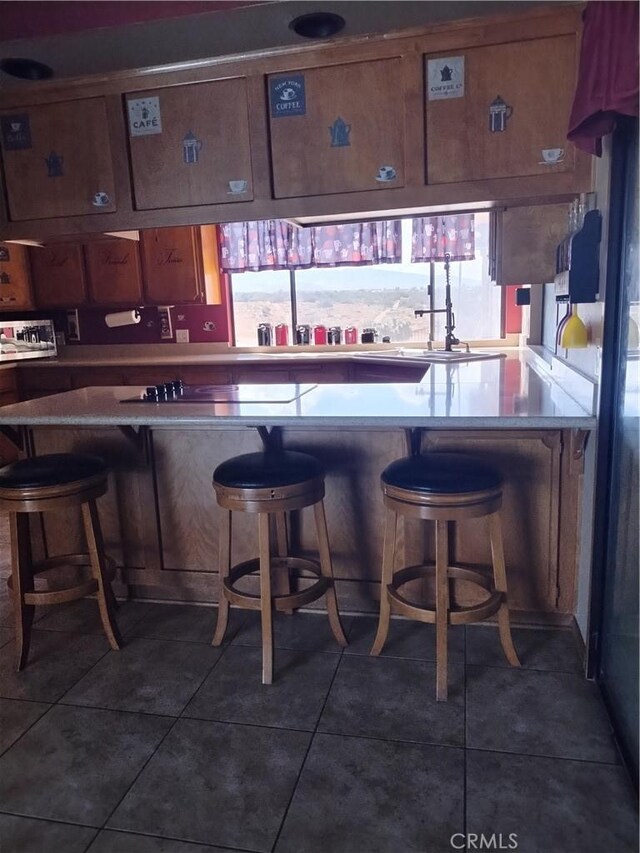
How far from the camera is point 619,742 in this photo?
170 centimetres

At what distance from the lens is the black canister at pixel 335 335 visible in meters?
5.14

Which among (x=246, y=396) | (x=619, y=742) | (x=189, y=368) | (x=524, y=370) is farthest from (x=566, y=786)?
(x=189, y=368)

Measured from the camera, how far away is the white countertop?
6.16ft

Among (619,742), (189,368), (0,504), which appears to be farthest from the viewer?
(189,368)


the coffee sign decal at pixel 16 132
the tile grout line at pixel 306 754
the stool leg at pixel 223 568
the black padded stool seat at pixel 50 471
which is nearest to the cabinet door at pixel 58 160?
the coffee sign decal at pixel 16 132

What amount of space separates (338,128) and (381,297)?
284 cm

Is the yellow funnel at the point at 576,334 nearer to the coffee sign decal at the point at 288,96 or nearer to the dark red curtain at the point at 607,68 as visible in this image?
the dark red curtain at the point at 607,68

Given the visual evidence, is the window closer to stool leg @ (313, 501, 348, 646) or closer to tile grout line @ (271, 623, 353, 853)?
stool leg @ (313, 501, 348, 646)

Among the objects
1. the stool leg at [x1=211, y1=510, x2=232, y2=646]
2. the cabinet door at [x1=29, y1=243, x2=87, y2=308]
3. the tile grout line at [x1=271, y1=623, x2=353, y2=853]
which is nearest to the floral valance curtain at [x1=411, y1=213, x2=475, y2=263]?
the cabinet door at [x1=29, y1=243, x2=87, y2=308]

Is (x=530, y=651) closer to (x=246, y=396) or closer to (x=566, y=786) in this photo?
(x=566, y=786)

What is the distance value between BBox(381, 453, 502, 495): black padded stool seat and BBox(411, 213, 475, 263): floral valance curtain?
9.43ft

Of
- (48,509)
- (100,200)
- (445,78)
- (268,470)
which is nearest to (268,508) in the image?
(268,470)

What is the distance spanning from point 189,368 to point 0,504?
2.64 m

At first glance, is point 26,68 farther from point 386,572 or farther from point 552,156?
point 386,572
